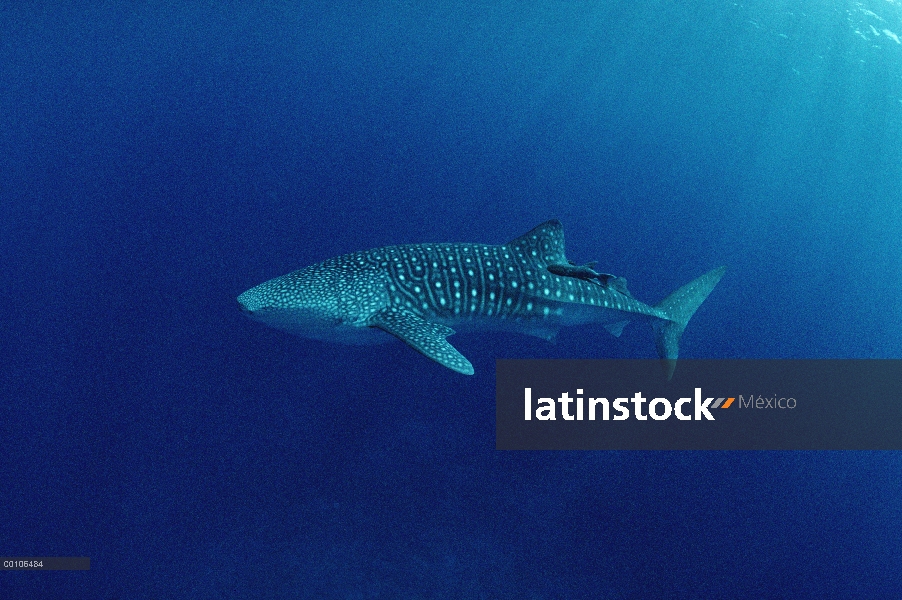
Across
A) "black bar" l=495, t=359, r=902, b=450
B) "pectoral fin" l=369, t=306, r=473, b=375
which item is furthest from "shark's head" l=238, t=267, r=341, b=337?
"black bar" l=495, t=359, r=902, b=450

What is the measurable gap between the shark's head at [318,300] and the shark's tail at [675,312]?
6.10 meters

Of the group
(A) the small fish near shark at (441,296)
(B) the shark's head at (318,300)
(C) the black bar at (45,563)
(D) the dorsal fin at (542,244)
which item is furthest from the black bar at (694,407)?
(C) the black bar at (45,563)

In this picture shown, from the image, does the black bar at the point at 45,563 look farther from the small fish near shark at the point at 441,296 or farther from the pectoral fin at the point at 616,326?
the pectoral fin at the point at 616,326

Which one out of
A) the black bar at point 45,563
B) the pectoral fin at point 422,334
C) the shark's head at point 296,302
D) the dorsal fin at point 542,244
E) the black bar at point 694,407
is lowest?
the black bar at point 45,563

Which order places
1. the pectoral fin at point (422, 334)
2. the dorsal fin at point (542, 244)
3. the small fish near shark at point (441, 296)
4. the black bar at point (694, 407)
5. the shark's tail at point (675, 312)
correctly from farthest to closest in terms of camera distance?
the black bar at point (694, 407), the shark's tail at point (675, 312), the dorsal fin at point (542, 244), the small fish near shark at point (441, 296), the pectoral fin at point (422, 334)

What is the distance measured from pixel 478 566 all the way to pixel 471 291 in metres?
5.55

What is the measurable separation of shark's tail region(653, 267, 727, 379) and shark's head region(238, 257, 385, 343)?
6.10 meters

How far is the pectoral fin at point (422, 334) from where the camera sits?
636cm

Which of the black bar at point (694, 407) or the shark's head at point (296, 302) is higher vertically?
the shark's head at point (296, 302)

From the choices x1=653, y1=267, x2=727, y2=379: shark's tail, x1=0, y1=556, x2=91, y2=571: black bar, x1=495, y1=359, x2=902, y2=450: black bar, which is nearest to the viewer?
x1=0, y1=556, x2=91, y2=571: black bar

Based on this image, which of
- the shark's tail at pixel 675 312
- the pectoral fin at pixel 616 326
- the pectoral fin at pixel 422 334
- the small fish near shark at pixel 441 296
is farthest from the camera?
the shark's tail at pixel 675 312

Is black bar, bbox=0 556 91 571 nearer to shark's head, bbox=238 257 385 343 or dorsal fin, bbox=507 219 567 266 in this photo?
shark's head, bbox=238 257 385 343

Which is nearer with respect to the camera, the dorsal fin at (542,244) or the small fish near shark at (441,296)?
the small fish near shark at (441,296)

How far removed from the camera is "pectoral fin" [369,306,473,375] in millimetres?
6355
